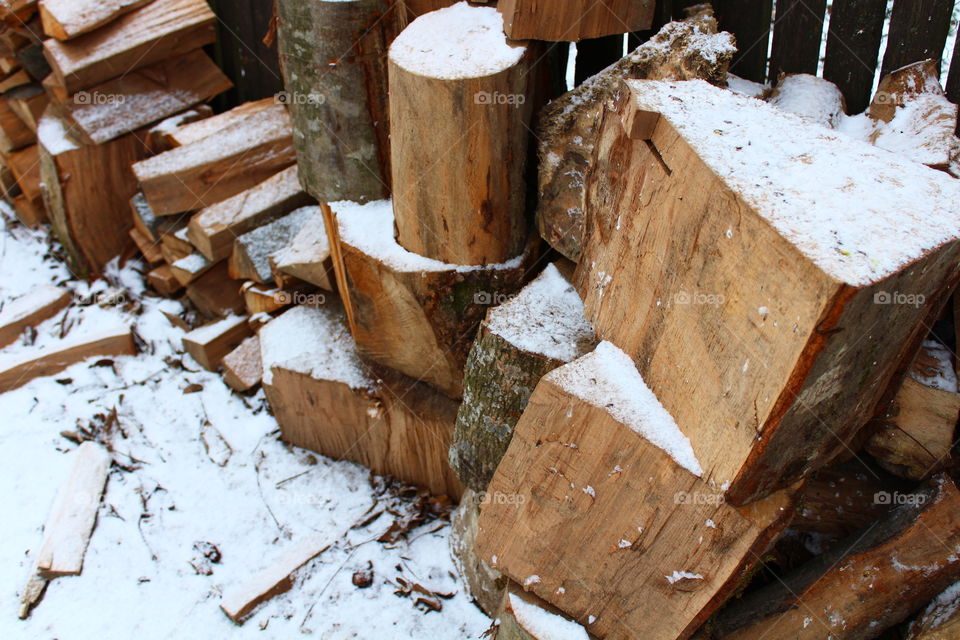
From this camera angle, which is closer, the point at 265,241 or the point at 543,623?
the point at 543,623

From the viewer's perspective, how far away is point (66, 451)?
3.52 metres

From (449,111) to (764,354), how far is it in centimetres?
124

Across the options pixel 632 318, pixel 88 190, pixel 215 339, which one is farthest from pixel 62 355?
pixel 632 318

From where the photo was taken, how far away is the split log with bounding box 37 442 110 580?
2990 millimetres

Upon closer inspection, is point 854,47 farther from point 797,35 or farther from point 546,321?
point 546,321

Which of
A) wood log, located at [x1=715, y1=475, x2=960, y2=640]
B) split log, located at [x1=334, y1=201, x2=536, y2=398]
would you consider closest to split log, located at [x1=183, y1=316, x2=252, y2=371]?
split log, located at [x1=334, y1=201, x2=536, y2=398]

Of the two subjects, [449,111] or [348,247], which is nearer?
[449,111]

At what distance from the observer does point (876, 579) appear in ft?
7.17

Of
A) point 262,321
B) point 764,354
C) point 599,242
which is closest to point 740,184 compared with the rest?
point 764,354

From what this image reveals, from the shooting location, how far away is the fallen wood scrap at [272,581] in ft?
9.52

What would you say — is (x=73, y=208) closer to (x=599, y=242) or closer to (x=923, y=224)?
(x=599, y=242)

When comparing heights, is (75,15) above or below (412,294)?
above

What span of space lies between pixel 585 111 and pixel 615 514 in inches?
50.9

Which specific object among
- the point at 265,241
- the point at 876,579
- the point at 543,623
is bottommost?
the point at 543,623
